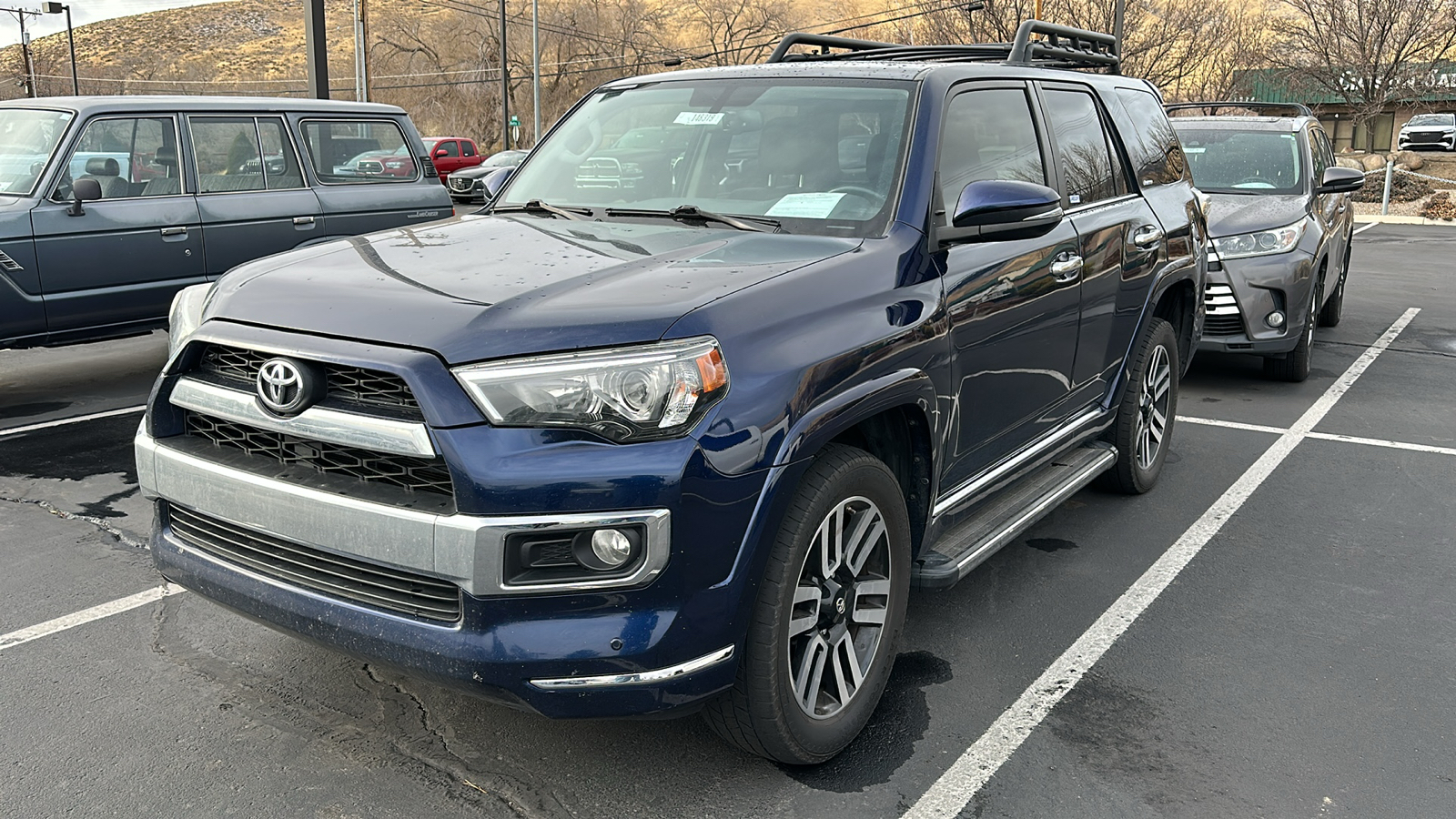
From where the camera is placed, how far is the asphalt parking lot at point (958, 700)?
3096 millimetres

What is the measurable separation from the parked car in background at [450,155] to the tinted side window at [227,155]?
20.8 meters

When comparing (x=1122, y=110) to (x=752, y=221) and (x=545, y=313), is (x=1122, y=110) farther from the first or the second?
(x=545, y=313)

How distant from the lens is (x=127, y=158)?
7.58m

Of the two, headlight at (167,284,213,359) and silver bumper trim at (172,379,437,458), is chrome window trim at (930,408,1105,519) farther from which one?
headlight at (167,284,213,359)

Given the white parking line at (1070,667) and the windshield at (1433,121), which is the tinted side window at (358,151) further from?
Result: the windshield at (1433,121)

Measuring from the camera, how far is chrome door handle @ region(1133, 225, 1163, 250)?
5.12 metres

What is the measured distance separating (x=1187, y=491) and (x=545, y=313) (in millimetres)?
4203

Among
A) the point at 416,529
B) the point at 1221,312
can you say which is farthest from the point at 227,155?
the point at 1221,312

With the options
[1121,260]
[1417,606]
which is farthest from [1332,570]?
[1121,260]

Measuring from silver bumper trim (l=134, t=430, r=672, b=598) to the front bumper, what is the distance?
6538 mm

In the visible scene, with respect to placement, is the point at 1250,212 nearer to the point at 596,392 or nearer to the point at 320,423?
the point at 596,392

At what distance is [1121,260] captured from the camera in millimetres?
4945

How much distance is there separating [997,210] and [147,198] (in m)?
6.12

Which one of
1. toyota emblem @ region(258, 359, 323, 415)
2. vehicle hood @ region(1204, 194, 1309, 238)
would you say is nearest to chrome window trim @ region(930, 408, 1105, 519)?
toyota emblem @ region(258, 359, 323, 415)
